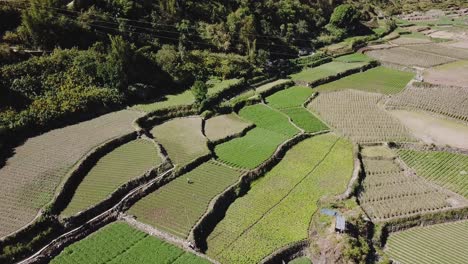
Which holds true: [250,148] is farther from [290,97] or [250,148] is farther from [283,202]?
[290,97]

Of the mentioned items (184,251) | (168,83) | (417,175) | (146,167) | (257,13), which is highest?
(257,13)

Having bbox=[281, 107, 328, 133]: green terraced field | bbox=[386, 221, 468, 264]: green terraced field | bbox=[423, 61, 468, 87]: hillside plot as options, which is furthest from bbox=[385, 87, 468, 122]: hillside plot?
bbox=[386, 221, 468, 264]: green terraced field

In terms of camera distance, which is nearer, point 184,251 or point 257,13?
point 184,251

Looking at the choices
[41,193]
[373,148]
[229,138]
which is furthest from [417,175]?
[41,193]

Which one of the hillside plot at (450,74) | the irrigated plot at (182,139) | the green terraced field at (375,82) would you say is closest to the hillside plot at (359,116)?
the green terraced field at (375,82)

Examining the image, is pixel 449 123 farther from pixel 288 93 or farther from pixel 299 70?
pixel 299 70

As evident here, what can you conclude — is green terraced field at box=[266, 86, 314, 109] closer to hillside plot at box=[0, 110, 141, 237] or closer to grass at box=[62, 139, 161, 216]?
hillside plot at box=[0, 110, 141, 237]

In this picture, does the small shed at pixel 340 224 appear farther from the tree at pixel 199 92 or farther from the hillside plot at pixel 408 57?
the hillside plot at pixel 408 57
